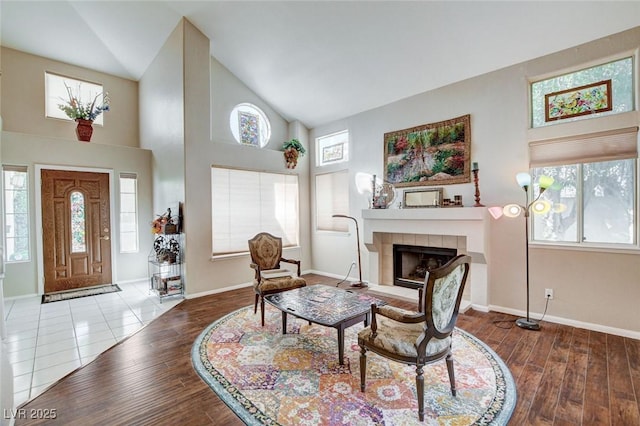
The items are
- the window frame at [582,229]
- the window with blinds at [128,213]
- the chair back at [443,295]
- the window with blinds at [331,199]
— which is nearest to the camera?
the chair back at [443,295]

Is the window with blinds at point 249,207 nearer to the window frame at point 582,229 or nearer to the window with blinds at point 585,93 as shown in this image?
the window frame at point 582,229

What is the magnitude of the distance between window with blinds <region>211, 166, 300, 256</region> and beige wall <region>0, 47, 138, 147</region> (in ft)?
9.81

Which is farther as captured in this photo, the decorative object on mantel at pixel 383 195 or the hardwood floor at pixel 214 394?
the decorative object on mantel at pixel 383 195

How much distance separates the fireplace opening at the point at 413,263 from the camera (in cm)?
473

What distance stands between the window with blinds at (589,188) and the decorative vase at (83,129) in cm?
723

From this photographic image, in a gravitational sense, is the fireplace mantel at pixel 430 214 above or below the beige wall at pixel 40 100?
below

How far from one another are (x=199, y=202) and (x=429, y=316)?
13.2 feet

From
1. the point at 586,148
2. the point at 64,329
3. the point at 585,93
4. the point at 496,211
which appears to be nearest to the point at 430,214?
the point at 496,211

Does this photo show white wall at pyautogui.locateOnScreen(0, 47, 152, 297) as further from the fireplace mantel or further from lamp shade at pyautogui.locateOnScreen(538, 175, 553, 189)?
lamp shade at pyautogui.locateOnScreen(538, 175, 553, 189)

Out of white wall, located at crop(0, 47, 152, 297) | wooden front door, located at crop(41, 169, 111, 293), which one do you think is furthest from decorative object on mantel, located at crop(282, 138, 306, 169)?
wooden front door, located at crop(41, 169, 111, 293)

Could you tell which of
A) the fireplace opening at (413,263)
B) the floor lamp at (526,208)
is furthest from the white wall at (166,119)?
the floor lamp at (526,208)

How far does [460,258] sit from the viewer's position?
204 cm

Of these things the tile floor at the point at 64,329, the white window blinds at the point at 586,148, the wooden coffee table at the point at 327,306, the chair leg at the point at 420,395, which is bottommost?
the tile floor at the point at 64,329

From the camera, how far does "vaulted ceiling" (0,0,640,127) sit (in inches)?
130
